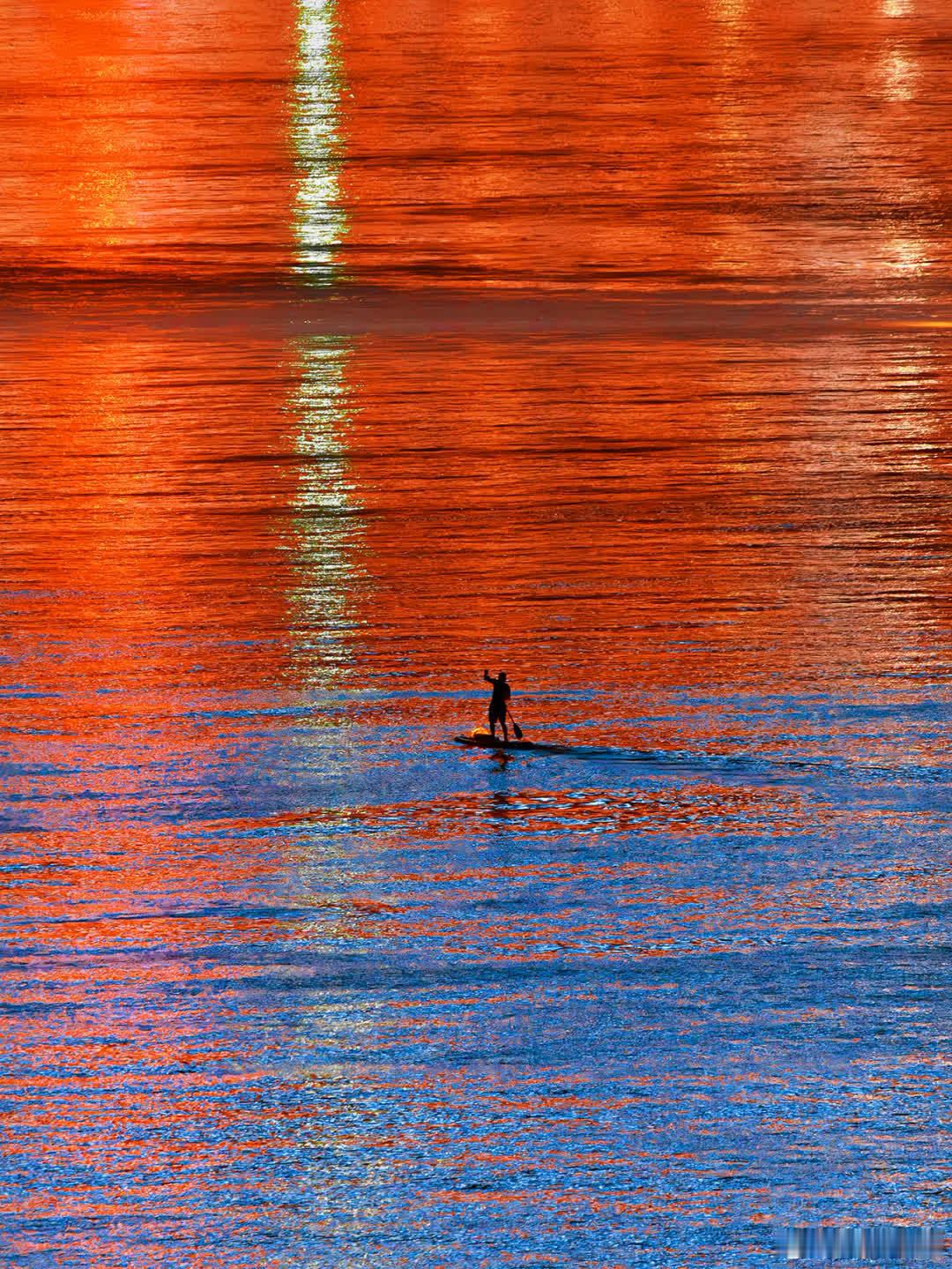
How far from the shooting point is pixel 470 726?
18594 millimetres

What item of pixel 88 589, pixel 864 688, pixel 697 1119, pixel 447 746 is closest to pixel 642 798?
pixel 447 746

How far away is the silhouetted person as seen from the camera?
17.7 m

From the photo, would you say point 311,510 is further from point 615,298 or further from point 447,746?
point 615,298

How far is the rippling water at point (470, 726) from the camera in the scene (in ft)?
40.7

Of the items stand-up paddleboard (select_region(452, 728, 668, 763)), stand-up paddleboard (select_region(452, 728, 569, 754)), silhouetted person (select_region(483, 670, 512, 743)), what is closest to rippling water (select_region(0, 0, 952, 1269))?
stand-up paddleboard (select_region(452, 728, 668, 763))

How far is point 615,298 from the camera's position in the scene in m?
36.8

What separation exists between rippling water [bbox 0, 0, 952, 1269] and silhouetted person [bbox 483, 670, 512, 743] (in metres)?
0.34

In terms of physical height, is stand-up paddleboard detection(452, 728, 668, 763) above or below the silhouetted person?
below

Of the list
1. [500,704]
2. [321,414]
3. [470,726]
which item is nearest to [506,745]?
[500,704]

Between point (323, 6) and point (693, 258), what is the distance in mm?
35952

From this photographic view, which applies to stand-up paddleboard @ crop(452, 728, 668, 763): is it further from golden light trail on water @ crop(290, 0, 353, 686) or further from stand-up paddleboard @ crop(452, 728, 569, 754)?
golden light trail on water @ crop(290, 0, 353, 686)

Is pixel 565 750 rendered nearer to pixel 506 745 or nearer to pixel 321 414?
pixel 506 745

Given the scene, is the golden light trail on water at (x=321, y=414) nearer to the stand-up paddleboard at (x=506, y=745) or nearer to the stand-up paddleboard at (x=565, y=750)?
the stand-up paddleboard at (x=506, y=745)

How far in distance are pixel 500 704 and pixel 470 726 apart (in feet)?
3.02
